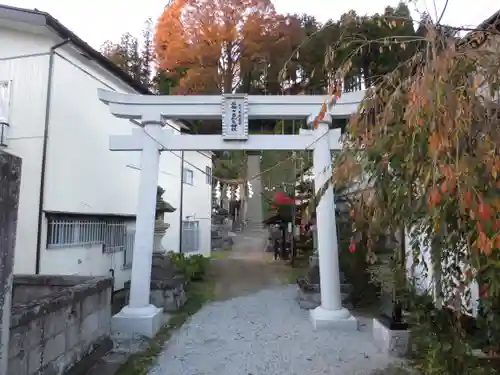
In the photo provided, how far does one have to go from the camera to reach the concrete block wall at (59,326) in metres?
3.57

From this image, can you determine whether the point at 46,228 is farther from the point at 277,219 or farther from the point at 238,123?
the point at 277,219

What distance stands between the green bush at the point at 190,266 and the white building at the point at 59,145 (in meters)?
1.55

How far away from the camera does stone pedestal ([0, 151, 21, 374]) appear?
2.95 metres

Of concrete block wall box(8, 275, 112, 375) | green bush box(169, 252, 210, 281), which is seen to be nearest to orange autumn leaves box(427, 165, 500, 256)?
concrete block wall box(8, 275, 112, 375)

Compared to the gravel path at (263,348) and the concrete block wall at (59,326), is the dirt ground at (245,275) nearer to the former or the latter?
the gravel path at (263,348)

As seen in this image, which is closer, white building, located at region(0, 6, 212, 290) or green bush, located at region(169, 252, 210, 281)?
white building, located at region(0, 6, 212, 290)

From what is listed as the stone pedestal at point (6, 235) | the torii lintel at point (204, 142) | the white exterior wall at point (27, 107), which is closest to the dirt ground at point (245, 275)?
the torii lintel at point (204, 142)

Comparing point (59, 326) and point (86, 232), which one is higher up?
point (86, 232)

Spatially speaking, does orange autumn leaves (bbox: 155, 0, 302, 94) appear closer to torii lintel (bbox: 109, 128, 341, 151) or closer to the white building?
the white building

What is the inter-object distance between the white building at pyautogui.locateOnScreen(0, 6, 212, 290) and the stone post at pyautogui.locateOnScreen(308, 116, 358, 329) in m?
5.02

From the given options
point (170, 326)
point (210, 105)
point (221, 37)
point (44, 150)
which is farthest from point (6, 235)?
point (221, 37)

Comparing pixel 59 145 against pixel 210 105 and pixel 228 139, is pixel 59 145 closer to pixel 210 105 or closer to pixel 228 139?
pixel 210 105

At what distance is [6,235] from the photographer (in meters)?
2.99

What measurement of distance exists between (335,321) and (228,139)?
376cm
